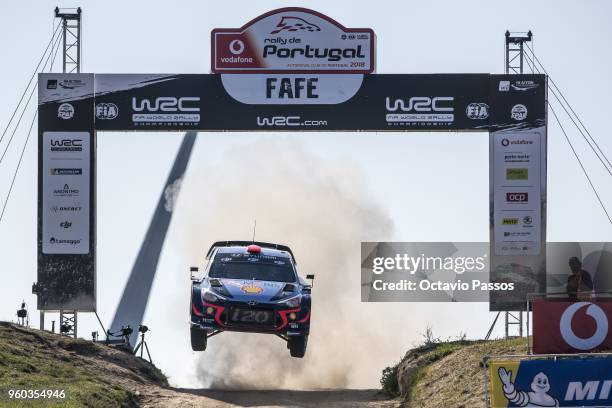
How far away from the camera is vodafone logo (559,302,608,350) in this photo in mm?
23016

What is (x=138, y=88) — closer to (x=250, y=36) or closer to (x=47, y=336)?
(x=250, y=36)

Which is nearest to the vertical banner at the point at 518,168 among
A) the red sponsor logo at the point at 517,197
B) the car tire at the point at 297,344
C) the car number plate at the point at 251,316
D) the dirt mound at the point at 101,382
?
the red sponsor logo at the point at 517,197

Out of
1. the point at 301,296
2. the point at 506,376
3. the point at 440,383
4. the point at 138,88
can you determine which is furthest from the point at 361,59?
the point at 506,376

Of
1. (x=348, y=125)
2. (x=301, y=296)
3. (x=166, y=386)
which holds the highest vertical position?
(x=348, y=125)

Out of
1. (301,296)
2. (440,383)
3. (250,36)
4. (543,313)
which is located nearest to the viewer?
(543,313)

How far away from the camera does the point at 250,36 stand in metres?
33.7

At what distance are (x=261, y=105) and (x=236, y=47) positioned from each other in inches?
63.2

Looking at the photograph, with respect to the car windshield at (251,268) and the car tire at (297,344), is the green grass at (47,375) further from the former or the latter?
the car tire at (297,344)

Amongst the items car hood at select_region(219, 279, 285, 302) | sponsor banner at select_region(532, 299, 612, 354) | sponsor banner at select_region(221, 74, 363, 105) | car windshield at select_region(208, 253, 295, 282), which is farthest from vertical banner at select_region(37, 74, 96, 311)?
sponsor banner at select_region(532, 299, 612, 354)

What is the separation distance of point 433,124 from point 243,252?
24.1 ft

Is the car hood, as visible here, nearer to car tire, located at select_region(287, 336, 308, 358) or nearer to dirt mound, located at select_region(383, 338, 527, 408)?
car tire, located at select_region(287, 336, 308, 358)

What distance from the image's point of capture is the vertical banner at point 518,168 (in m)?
33.9

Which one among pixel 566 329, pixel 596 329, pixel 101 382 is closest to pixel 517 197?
pixel 596 329

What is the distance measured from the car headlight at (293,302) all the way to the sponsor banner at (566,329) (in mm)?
6537
